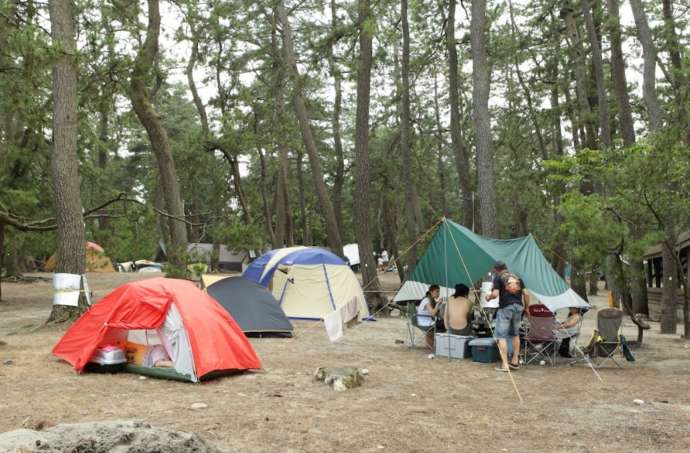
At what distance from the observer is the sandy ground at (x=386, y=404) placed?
5.12m

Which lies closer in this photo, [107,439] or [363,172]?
[107,439]

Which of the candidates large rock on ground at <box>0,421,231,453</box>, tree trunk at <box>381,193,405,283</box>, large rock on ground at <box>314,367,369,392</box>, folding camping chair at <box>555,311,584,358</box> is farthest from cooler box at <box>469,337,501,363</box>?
tree trunk at <box>381,193,405,283</box>

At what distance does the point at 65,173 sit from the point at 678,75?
11776 mm

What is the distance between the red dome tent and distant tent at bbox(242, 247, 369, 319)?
21.2 ft

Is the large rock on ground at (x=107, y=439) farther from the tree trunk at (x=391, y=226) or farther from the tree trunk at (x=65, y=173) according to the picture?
the tree trunk at (x=391, y=226)

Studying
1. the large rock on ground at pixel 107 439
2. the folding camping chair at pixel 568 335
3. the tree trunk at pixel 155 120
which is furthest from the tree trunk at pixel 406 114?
the large rock on ground at pixel 107 439

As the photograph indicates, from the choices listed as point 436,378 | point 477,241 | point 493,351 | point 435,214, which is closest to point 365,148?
point 477,241

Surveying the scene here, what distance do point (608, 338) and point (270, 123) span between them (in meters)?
→ 12.7

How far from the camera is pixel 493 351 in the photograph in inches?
360

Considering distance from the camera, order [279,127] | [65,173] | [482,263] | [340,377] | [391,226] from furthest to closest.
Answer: [391,226]
[279,127]
[65,173]
[482,263]
[340,377]

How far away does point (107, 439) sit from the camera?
3215mm

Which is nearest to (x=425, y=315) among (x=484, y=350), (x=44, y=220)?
(x=484, y=350)

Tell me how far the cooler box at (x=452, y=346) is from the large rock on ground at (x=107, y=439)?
20.8ft

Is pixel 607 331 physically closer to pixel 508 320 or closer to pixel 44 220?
pixel 508 320
